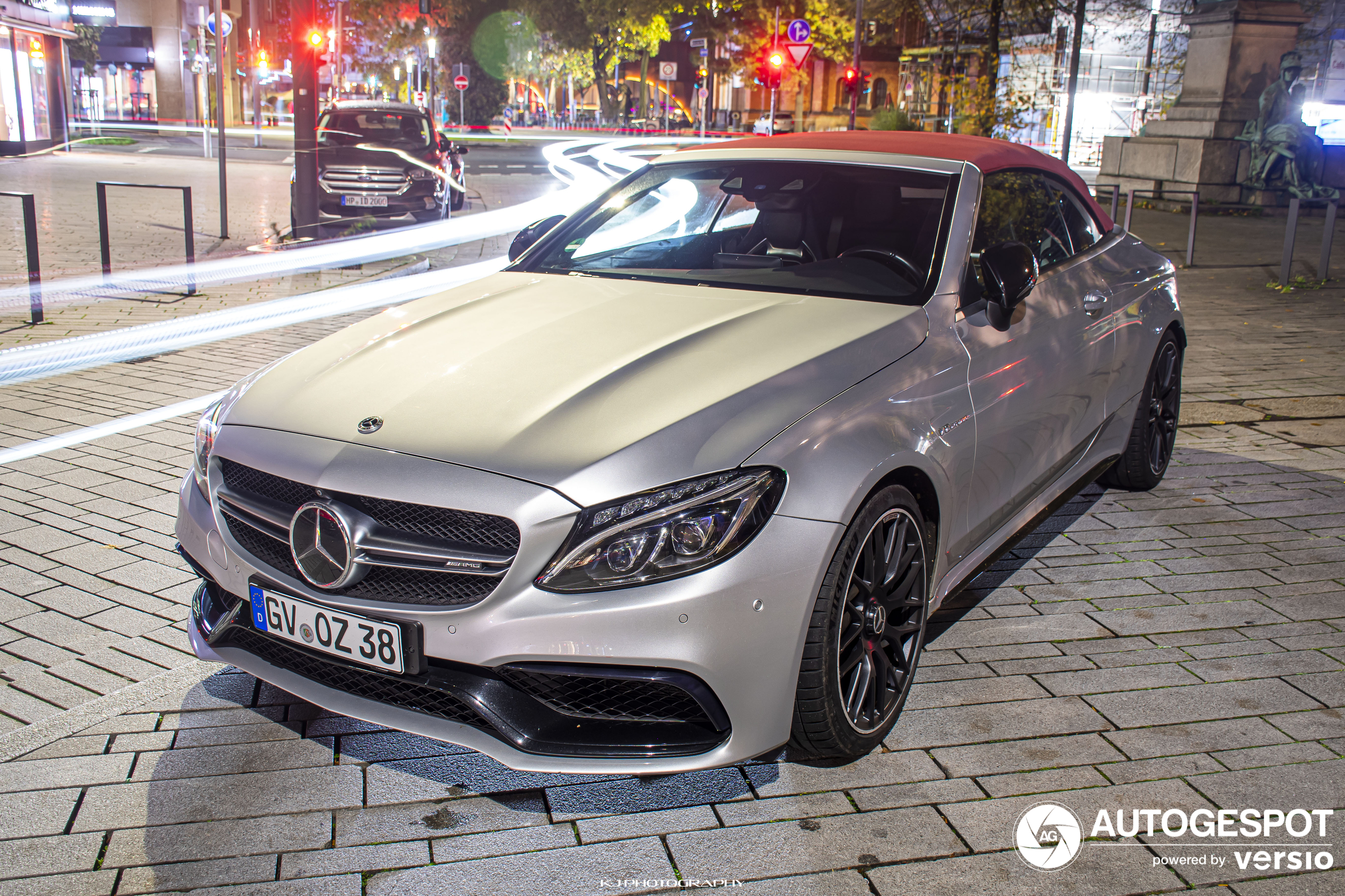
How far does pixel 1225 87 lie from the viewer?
21.3 m

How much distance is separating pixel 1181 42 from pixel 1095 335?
142ft

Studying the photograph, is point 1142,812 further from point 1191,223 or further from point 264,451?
point 1191,223

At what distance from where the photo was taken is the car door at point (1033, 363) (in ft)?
11.7

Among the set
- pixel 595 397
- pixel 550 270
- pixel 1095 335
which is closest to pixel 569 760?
pixel 595 397

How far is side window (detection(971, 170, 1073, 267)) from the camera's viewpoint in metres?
3.96

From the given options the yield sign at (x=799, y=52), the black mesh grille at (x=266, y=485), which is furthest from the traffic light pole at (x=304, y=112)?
the yield sign at (x=799, y=52)

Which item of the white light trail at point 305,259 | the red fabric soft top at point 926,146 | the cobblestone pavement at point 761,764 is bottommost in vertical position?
the cobblestone pavement at point 761,764

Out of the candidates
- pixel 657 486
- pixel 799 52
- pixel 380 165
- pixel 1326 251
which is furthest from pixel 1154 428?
pixel 799 52

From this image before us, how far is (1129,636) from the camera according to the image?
3.97 m

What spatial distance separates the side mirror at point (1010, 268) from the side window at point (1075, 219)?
1.14 meters

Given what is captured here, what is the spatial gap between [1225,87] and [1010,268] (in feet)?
68.5

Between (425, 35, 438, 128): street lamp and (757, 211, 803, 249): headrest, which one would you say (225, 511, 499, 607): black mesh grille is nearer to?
(757, 211, 803, 249): headrest

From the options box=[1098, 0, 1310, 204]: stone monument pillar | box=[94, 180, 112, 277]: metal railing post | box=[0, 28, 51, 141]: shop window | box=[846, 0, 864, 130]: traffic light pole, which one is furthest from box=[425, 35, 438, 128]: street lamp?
box=[94, 180, 112, 277]: metal railing post

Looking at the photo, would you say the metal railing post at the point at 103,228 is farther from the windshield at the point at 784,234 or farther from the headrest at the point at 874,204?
the headrest at the point at 874,204
